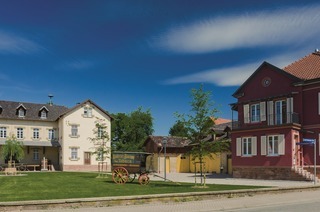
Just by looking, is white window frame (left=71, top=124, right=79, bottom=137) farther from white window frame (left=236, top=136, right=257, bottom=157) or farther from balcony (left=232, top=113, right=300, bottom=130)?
white window frame (left=236, top=136, right=257, bottom=157)

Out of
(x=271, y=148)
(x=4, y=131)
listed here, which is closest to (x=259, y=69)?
(x=271, y=148)

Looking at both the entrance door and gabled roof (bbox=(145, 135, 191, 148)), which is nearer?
gabled roof (bbox=(145, 135, 191, 148))

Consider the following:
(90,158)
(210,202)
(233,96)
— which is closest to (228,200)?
(210,202)

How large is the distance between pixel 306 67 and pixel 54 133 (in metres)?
37.7

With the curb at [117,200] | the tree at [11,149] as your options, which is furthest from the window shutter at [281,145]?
the tree at [11,149]

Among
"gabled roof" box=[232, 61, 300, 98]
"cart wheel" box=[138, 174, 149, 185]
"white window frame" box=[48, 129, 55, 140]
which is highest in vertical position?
"gabled roof" box=[232, 61, 300, 98]

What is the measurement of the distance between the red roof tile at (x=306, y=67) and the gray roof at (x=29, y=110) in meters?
35.5

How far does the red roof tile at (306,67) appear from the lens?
33266 mm

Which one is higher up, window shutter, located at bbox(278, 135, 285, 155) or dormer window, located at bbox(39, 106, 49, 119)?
dormer window, located at bbox(39, 106, 49, 119)

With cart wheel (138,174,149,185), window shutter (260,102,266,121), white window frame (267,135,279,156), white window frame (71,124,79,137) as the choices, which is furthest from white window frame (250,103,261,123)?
white window frame (71,124,79,137)

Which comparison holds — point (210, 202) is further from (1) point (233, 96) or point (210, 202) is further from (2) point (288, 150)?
(1) point (233, 96)

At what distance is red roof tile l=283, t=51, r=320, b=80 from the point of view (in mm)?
33266

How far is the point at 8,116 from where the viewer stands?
55.6 metres

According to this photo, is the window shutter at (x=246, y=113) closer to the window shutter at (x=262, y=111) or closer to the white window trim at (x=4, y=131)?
the window shutter at (x=262, y=111)
